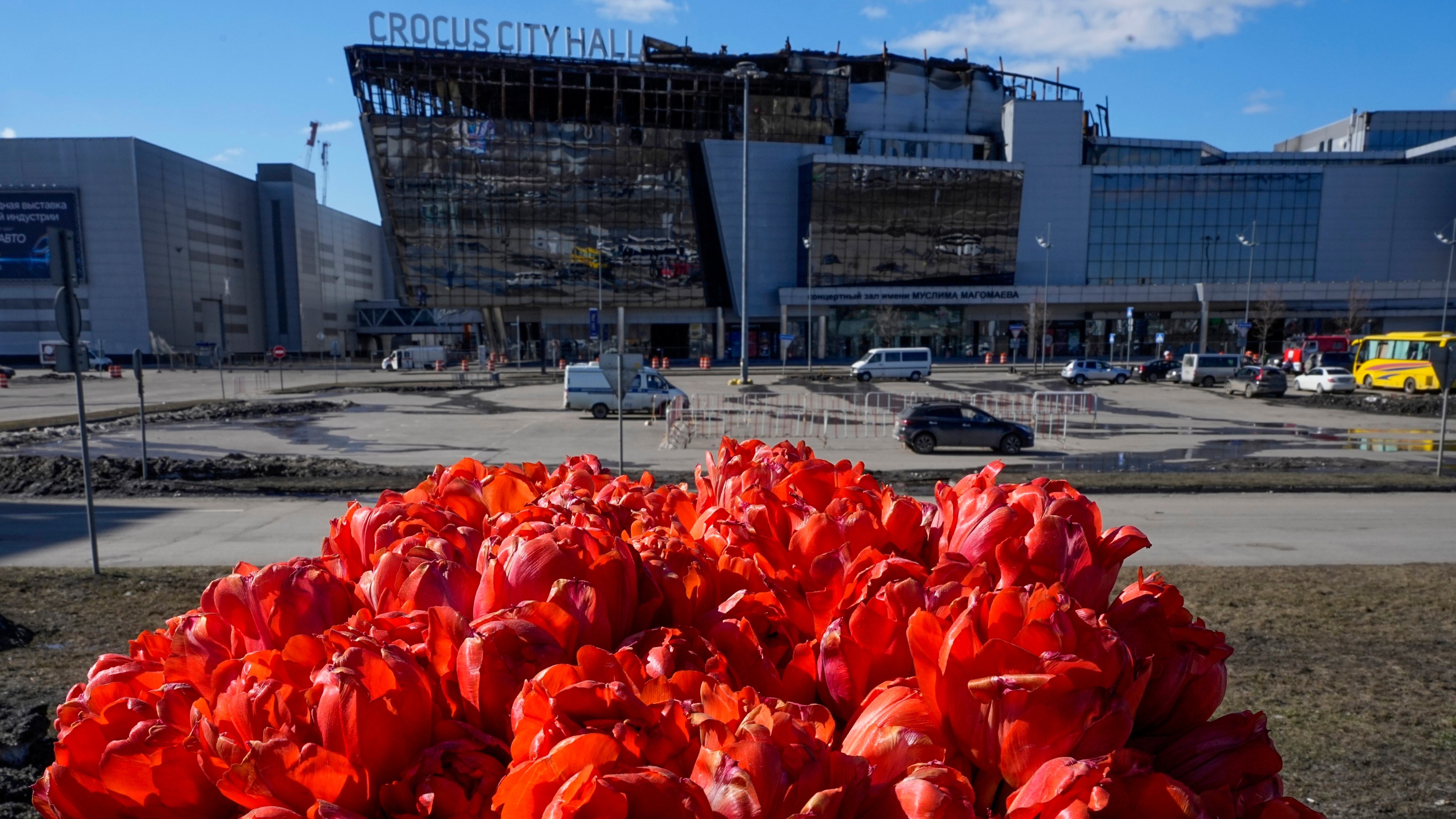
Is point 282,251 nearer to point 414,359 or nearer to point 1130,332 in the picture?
point 414,359

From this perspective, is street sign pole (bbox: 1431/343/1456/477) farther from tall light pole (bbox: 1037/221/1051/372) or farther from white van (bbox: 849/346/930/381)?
tall light pole (bbox: 1037/221/1051/372)

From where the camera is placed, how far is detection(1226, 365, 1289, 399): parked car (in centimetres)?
3656

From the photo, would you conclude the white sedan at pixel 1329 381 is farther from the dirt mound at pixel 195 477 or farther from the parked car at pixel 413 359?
the parked car at pixel 413 359

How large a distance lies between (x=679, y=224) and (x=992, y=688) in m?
70.8

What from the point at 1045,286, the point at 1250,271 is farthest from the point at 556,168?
the point at 1250,271

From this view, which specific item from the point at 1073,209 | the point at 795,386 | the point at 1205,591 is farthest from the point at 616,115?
the point at 1205,591

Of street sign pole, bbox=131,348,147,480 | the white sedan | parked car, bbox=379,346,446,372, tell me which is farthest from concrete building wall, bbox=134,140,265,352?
the white sedan

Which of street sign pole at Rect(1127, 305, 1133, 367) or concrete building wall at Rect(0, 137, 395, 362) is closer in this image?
street sign pole at Rect(1127, 305, 1133, 367)

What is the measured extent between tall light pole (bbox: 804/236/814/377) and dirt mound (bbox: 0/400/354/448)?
38668 mm

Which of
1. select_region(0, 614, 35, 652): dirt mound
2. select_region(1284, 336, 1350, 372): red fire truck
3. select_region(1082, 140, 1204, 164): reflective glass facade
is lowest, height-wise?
select_region(0, 614, 35, 652): dirt mound

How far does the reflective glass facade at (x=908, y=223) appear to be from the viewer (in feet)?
224

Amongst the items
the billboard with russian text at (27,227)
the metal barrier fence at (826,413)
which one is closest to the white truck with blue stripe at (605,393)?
the metal barrier fence at (826,413)

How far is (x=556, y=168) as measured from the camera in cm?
6781

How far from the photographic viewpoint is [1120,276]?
74938mm
